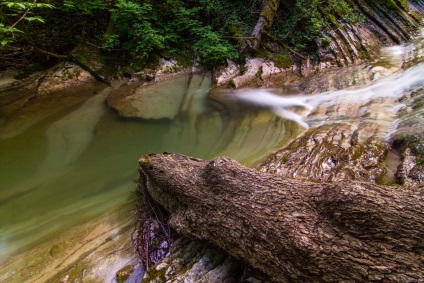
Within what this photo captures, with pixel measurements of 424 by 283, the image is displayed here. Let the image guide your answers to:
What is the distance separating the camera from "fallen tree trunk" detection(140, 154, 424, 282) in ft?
7.51

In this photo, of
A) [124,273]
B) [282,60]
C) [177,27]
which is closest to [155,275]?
[124,273]

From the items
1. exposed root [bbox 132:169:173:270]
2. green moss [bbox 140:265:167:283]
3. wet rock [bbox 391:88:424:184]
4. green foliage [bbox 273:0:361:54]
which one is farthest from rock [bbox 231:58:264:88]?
green moss [bbox 140:265:167:283]

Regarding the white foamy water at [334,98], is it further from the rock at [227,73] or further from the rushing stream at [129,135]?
the rock at [227,73]


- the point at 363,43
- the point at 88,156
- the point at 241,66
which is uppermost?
the point at 363,43

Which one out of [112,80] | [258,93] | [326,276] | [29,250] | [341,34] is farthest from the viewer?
[341,34]

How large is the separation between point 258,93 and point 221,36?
10.3 feet

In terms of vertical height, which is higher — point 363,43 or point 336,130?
point 363,43

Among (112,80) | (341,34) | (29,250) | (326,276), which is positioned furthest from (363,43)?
(29,250)

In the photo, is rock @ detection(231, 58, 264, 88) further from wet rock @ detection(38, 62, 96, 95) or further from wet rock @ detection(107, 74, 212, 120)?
wet rock @ detection(38, 62, 96, 95)

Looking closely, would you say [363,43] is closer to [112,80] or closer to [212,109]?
[212,109]

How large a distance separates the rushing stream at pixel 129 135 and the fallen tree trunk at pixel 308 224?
2.18 m

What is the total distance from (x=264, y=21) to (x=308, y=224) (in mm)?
9766

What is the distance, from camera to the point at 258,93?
8.93 m

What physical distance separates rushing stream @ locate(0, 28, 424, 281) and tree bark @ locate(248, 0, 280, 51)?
2.20m
